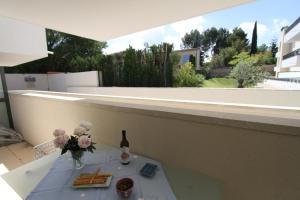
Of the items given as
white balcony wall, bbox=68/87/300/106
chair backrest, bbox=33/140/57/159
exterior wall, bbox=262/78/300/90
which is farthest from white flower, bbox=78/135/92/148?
exterior wall, bbox=262/78/300/90

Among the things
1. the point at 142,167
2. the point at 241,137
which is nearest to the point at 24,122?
the point at 142,167

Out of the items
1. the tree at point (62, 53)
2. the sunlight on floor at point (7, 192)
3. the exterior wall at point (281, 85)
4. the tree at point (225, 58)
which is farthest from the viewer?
the tree at point (225, 58)

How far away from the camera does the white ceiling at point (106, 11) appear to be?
1.83m

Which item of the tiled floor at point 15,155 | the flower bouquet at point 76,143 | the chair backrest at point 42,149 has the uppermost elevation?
the flower bouquet at point 76,143

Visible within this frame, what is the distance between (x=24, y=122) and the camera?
380 centimetres

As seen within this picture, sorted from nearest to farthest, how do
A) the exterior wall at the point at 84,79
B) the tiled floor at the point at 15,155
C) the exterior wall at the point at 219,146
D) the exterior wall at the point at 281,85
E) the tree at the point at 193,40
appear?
the exterior wall at the point at 219,146 → the tiled floor at the point at 15,155 → the exterior wall at the point at 281,85 → the exterior wall at the point at 84,79 → the tree at the point at 193,40

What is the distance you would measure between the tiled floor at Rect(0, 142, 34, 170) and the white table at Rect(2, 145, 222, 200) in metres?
2.12

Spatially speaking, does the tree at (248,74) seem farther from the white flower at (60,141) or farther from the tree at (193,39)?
the tree at (193,39)

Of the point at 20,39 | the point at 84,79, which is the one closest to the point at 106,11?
the point at 20,39

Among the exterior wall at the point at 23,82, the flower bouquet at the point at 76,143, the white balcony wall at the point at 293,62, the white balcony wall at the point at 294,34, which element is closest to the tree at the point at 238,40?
the white balcony wall at the point at 293,62

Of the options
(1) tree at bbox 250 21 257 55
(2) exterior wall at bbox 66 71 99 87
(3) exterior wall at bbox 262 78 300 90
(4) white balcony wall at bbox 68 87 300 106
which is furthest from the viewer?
(1) tree at bbox 250 21 257 55

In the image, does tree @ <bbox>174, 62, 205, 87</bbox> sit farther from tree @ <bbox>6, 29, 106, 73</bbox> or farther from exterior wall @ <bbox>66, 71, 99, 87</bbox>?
tree @ <bbox>6, 29, 106, 73</bbox>

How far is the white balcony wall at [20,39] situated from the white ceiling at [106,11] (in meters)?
1.08

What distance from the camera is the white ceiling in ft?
6.00
